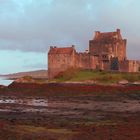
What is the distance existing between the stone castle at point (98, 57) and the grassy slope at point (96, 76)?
265 inches

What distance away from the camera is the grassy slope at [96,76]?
2539 inches

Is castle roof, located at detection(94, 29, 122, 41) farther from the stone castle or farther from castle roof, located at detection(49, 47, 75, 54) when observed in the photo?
castle roof, located at detection(49, 47, 75, 54)

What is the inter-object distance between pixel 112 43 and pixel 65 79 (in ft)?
60.2

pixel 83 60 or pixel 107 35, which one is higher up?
pixel 107 35

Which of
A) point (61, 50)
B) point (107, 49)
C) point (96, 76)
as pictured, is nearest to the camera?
point (96, 76)

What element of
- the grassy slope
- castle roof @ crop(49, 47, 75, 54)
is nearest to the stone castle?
castle roof @ crop(49, 47, 75, 54)

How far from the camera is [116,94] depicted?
52.3 meters

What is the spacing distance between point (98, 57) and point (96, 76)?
16.2 meters

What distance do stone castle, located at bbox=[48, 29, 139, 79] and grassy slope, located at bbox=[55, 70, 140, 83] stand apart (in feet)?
22.1

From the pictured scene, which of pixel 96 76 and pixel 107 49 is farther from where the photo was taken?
pixel 107 49

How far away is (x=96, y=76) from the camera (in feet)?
220

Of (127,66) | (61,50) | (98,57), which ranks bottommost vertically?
(127,66)

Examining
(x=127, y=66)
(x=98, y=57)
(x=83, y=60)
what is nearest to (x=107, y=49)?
(x=98, y=57)

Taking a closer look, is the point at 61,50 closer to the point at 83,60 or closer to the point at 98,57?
the point at 83,60
